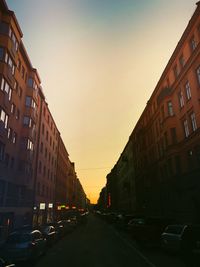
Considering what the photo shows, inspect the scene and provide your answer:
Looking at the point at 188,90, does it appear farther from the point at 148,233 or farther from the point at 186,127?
the point at 148,233

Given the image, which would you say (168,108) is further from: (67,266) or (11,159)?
(67,266)

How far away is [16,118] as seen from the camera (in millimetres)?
32500

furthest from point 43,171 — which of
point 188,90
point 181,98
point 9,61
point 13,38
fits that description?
point 188,90

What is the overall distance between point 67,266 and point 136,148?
50.0 metres

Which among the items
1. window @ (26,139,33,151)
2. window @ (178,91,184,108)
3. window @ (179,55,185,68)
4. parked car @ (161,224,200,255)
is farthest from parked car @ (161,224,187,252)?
window @ (26,139,33,151)

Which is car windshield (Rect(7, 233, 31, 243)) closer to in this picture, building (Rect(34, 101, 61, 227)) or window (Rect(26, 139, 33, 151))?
window (Rect(26, 139, 33, 151))

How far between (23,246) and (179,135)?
2360cm

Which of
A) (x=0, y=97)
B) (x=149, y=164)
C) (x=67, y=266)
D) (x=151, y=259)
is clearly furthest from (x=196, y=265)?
(x=149, y=164)

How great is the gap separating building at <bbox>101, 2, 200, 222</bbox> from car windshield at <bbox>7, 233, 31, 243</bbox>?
1771 centimetres

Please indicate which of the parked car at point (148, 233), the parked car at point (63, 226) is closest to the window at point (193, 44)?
the parked car at point (148, 233)

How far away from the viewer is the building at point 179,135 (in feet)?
87.9

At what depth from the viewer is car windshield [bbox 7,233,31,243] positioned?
14.7 metres

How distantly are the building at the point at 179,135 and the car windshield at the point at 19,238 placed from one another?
17.7 metres

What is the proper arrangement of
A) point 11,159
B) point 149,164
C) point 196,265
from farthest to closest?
point 149,164 → point 11,159 → point 196,265
